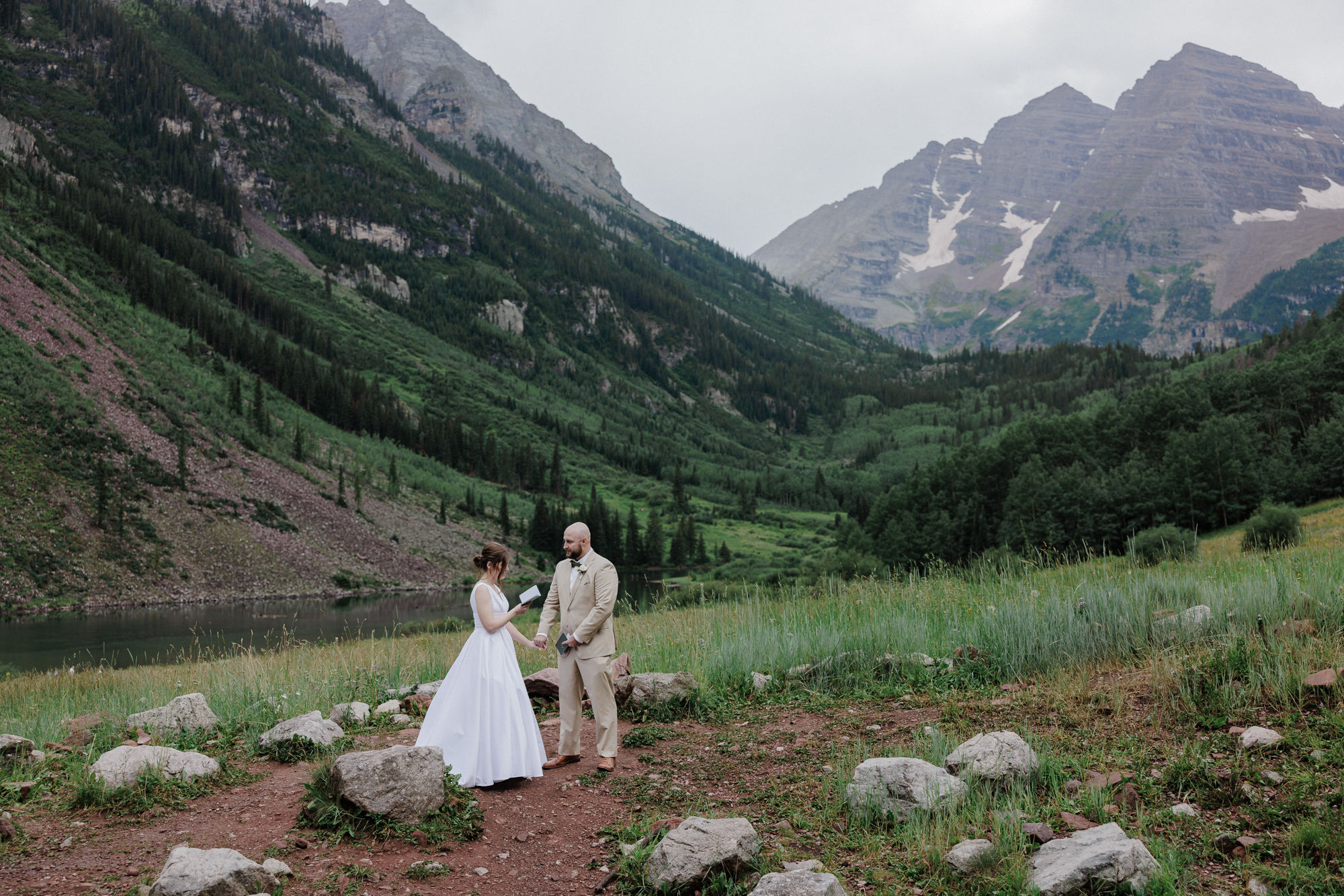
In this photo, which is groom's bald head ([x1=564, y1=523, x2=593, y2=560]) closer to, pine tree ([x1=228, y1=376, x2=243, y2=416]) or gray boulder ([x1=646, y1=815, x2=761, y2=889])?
gray boulder ([x1=646, y1=815, x2=761, y2=889])

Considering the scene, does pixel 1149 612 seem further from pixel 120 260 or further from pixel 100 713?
pixel 120 260

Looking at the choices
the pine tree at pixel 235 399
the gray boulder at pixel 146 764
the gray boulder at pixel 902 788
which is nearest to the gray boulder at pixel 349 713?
the gray boulder at pixel 146 764

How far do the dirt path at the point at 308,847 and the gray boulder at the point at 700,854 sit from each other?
2.62 ft

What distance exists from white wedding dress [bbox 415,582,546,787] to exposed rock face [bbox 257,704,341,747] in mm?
2245

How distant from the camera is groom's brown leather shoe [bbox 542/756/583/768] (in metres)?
9.74

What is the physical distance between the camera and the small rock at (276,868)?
6.08 m

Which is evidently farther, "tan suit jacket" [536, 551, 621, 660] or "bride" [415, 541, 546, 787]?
"tan suit jacket" [536, 551, 621, 660]

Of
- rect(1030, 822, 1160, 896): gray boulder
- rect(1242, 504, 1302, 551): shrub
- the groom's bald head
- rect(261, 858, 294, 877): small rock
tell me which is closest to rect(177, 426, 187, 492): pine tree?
the groom's bald head

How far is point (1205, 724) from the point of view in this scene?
8086mm

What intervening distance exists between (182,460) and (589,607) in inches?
3382

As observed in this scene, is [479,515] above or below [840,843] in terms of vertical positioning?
below

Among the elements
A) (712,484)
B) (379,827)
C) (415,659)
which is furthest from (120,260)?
(379,827)

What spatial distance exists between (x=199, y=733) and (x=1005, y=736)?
34.9 feet

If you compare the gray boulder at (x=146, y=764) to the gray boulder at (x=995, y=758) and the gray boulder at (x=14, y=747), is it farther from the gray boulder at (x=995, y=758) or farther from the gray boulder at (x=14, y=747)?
the gray boulder at (x=995, y=758)
